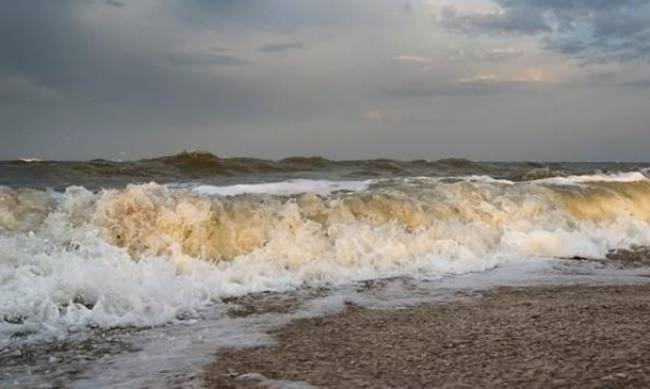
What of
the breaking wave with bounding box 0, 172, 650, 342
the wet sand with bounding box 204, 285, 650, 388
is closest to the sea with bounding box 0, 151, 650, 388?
the breaking wave with bounding box 0, 172, 650, 342

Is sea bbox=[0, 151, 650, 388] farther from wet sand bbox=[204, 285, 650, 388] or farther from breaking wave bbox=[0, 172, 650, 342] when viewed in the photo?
wet sand bbox=[204, 285, 650, 388]

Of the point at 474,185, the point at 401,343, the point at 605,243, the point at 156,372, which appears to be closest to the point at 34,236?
the point at 156,372

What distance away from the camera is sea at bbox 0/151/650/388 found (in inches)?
209

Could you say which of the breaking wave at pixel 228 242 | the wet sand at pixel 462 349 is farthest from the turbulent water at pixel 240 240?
the wet sand at pixel 462 349

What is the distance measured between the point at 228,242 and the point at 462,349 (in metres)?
4.66

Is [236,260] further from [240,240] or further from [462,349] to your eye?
[462,349]

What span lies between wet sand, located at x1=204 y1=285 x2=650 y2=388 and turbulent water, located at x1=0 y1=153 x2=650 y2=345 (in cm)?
163

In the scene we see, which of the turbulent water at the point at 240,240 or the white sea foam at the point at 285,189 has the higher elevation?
the white sea foam at the point at 285,189

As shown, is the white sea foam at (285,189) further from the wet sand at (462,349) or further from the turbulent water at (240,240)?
the wet sand at (462,349)

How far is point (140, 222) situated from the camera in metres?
8.50

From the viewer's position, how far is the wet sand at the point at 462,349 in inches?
162

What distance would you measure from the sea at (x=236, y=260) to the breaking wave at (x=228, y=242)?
0.07 feet

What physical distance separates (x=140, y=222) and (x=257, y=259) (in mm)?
1459

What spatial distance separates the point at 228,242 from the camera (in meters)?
9.01
